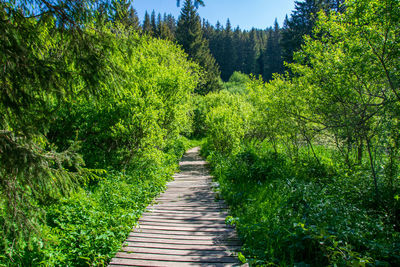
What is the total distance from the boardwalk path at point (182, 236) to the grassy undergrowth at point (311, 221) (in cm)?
38

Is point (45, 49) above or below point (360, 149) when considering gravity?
above

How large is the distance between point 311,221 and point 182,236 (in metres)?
2.43

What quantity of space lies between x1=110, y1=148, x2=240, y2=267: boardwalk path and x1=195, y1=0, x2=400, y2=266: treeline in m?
0.39

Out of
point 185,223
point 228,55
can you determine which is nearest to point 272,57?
Answer: point 228,55

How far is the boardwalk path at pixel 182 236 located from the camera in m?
3.81

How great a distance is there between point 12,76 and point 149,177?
226 inches

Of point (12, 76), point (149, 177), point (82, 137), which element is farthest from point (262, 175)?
point (12, 76)

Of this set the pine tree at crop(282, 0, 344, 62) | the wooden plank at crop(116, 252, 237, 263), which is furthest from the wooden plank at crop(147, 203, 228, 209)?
the pine tree at crop(282, 0, 344, 62)

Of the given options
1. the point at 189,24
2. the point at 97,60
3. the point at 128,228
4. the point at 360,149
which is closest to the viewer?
the point at 97,60

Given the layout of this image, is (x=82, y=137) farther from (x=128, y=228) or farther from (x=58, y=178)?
(x=58, y=178)

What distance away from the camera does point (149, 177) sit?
791 centimetres

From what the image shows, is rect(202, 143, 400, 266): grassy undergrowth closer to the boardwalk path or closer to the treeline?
the treeline

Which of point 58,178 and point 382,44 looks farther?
point 382,44

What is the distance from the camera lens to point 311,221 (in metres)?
4.11
